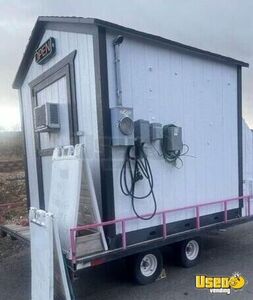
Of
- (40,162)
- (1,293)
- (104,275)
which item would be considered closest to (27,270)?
(1,293)

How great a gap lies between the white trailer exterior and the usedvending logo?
32.0 inches

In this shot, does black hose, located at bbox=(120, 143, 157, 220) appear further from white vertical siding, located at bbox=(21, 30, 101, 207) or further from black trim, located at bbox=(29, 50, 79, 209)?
black trim, located at bbox=(29, 50, 79, 209)

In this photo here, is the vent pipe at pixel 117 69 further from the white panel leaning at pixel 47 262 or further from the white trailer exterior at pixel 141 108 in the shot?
the white panel leaning at pixel 47 262

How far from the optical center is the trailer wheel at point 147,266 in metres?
4.97

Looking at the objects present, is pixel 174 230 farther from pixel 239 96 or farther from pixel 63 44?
pixel 63 44

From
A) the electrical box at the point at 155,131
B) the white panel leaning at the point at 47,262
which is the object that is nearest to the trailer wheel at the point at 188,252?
the electrical box at the point at 155,131

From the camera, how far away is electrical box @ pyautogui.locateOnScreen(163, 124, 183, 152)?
532cm

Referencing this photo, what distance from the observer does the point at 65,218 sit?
4391mm

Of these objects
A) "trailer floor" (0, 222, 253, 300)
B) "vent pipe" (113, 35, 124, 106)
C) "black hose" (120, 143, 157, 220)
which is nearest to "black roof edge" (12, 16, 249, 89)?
"vent pipe" (113, 35, 124, 106)

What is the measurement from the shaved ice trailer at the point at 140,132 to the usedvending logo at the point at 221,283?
0.54 meters

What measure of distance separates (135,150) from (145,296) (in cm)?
199

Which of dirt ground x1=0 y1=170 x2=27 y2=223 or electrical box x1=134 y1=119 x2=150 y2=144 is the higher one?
electrical box x1=134 y1=119 x2=150 y2=144

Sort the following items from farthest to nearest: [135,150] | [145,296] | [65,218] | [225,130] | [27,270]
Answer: [225,130] < [27,270] < [135,150] < [145,296] < [65,218]

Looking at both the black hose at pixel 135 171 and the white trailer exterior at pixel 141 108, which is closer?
the white trailer exterior at pixel 141 108
